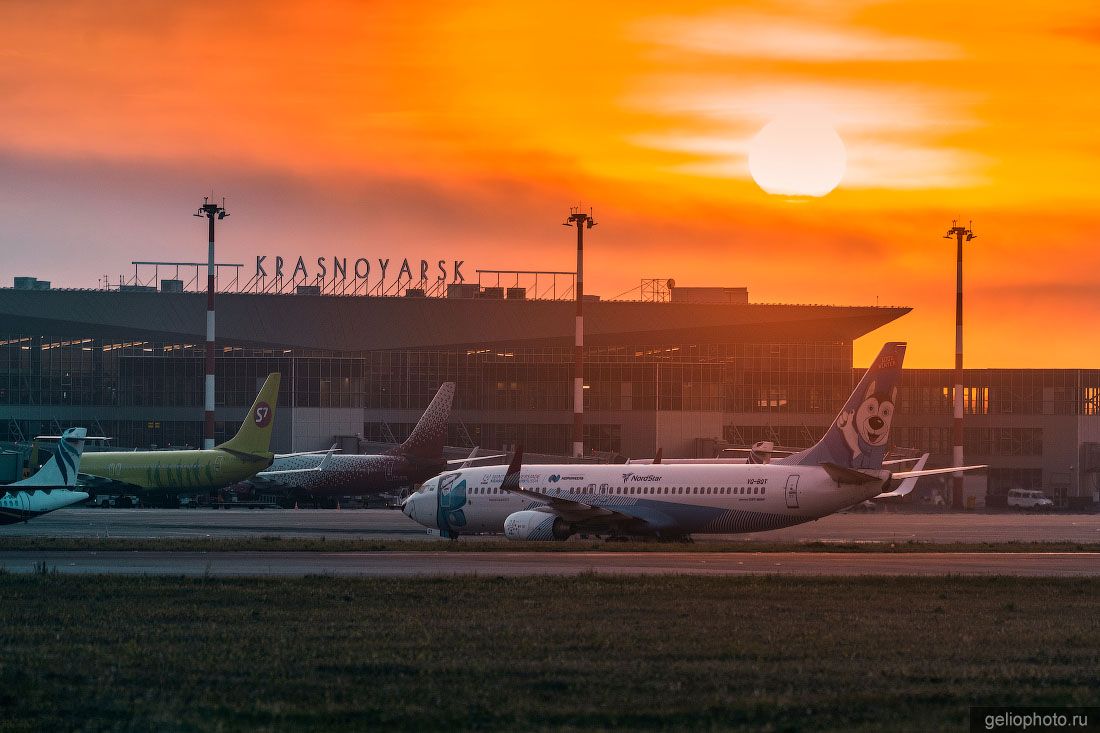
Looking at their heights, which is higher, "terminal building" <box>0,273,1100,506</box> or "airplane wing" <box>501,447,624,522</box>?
"terminal building" <box>0,273,1100,506</box>

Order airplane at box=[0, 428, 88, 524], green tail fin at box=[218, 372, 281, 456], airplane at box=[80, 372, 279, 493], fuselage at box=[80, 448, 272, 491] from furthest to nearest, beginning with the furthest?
fuselage at box=[80, 448, 272, 491] < airplane at box=[80, 372, 279, 493] < green tail fin at box=[218, 372, 281, 456] < airplane at box=[0, 428, 88, 524]

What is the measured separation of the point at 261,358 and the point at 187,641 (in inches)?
4299

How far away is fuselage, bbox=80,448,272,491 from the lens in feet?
279

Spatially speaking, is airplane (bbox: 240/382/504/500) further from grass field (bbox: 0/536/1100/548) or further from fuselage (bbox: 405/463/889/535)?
grass field (bbox: 0/536/1100/548)

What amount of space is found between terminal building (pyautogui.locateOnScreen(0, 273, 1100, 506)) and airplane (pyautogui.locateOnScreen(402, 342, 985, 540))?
3046 inches

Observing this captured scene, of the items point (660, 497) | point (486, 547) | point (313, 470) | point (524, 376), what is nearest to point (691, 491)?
point (660, 497)

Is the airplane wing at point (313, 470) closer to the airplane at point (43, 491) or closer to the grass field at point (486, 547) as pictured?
the airplane at point (43, 491)

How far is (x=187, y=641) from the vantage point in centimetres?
2212

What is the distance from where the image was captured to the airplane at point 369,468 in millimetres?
90500

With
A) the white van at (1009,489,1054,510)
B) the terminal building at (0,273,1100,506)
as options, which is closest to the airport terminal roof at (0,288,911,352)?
the terminal building at (0,273,1100,506)

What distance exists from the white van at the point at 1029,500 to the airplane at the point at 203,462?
232ft

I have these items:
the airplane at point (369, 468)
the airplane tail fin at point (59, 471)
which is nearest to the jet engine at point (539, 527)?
the airplane tail fin at point (59, 471)

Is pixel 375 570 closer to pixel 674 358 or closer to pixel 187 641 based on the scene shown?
pixel 187 641

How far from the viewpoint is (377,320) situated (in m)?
146
